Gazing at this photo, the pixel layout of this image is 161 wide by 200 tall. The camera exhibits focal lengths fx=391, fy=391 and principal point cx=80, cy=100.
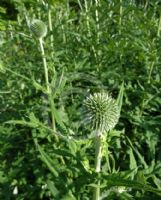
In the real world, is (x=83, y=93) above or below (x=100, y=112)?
above

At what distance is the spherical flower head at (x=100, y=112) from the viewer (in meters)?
1.86

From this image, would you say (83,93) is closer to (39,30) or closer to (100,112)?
(39,30)

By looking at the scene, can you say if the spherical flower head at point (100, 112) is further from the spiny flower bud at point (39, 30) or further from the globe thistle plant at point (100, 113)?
the spiny flower bud at point (39, 30)

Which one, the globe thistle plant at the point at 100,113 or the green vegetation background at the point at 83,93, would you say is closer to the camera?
the globe thistle plant at the point at 100,113

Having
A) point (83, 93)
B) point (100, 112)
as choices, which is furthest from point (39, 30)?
point (100, 112)

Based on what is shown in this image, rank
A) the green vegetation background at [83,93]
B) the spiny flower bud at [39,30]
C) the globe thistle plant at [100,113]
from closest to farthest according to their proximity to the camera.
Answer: the globe thistle plant at [100,113] < the green vegetation background at [83,93] < the spiny flower bud at [39,30]

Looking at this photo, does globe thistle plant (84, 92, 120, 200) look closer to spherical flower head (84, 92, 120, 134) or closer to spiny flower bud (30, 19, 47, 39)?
spherical flower head (84, 92, 120, 134)

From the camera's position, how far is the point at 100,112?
1913mm

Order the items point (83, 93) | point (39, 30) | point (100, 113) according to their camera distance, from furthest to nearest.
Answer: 1. point (83, 93)
2. point (39, 30)
3. point (100, 113)

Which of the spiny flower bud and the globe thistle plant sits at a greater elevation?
the spiny flower bud

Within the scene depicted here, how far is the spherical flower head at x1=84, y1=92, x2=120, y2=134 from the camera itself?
186cm

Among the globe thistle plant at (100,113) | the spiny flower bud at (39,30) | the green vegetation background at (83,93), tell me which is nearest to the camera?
the globe thistle plant at (100,113)

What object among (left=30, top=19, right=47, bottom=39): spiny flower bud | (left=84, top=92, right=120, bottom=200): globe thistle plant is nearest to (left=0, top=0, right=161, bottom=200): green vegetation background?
(left=30, top=19, right=47, bottom=39): spiny flower bud

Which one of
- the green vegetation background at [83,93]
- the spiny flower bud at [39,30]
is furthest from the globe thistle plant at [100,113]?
the spiny flower bud at [39,30]
